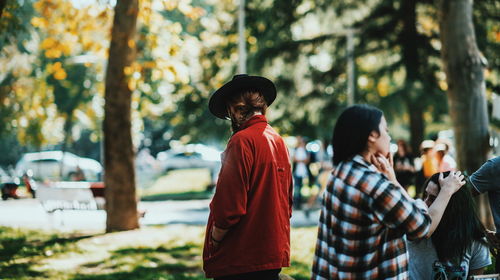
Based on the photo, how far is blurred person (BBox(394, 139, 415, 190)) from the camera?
13352 mm

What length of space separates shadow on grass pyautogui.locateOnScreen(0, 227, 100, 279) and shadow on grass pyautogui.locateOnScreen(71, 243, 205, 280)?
74 cm

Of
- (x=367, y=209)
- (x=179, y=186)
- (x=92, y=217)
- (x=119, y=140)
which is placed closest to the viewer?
(x=367, y=209)

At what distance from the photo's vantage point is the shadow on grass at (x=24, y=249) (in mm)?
8516

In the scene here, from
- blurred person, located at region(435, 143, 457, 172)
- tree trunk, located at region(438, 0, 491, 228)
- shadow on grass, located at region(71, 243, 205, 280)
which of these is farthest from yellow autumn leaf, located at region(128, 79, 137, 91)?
tree trunk, located at region(438, 0, 491, 228)

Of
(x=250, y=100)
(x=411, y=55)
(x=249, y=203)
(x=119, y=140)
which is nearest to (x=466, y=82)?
(x=250, y=100)

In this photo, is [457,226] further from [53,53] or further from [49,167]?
[49,167]

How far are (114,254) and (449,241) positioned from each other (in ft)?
22.1

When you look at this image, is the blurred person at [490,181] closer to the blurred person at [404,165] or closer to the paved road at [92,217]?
the blurred person at [404,165]

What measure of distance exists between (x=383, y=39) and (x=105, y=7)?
9.63 m

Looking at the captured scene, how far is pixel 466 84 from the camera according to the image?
898 cm

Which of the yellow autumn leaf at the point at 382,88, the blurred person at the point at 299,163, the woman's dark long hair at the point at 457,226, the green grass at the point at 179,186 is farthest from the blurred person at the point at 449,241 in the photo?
the green grass at the point at 179,186

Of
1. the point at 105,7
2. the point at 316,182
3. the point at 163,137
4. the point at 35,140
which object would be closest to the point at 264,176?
the point at 105,7

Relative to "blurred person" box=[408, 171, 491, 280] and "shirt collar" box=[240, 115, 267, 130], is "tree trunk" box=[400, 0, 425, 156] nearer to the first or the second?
"blurred person" box=[408, 171, 491, 280]

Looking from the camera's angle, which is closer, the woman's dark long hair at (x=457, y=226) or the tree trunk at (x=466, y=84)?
the woman's dark long hair at (x=457, y=226)
